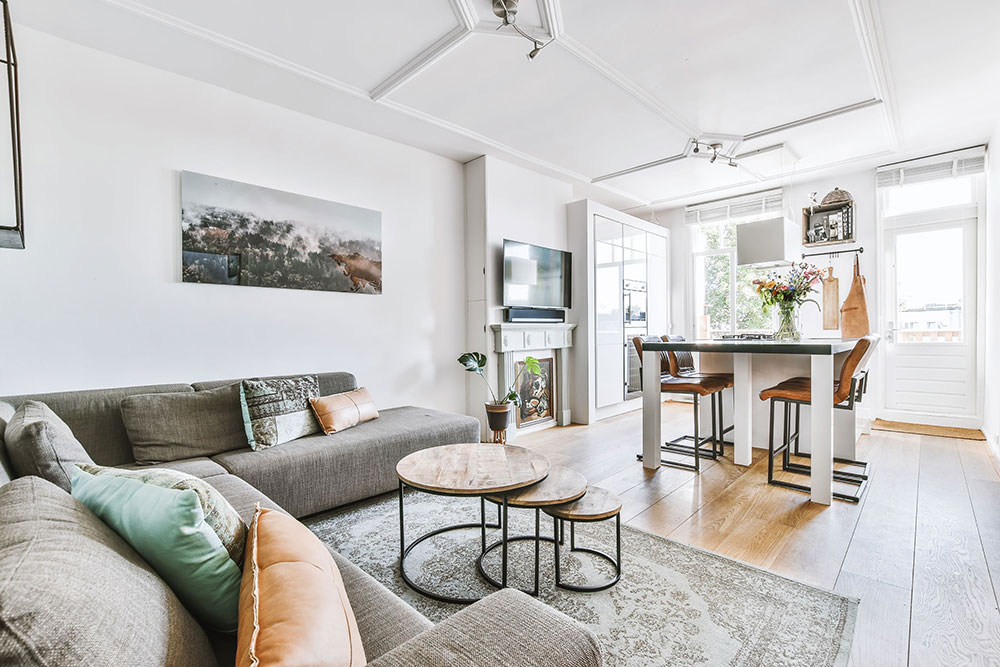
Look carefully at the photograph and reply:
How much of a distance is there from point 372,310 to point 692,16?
9.44 ft

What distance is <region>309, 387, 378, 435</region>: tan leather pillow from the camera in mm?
2762

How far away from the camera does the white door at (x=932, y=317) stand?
14.5ft

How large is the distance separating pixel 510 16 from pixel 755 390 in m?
3.28

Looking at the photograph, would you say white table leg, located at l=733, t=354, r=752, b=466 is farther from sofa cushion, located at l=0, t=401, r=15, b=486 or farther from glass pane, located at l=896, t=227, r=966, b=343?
sofa cushion, located at l=0, t=401, r=15, b=486

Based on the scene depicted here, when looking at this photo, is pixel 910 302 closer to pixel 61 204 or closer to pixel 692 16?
pixel 692 16

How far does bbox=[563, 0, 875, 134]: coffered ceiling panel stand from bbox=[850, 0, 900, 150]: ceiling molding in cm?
4

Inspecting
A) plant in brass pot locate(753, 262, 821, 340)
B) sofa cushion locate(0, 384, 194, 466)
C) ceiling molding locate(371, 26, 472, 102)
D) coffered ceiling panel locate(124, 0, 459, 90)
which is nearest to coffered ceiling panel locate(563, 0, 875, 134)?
ceiling molding locate(371, 26, 472, 102)

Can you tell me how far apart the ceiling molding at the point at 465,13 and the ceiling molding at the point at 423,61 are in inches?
1.6

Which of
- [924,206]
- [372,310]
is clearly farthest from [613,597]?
[924,206]

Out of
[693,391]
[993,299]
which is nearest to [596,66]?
[693,391]

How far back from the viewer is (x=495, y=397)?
4305mm

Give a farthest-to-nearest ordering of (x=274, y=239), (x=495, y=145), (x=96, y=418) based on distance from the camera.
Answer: (x=495, y=145) → (x=274, y=239) → (x=96, y=418)

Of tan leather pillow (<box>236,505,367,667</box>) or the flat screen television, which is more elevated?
the flat screen television

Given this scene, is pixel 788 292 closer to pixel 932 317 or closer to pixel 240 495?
pixel 932 317
